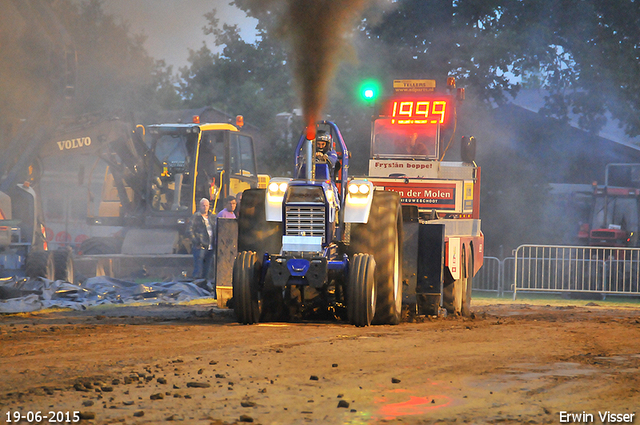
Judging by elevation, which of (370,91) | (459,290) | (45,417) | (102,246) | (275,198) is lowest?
(45,417)

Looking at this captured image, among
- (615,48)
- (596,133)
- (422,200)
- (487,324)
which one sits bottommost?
(487,324)

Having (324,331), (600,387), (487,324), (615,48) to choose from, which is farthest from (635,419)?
(615,48)

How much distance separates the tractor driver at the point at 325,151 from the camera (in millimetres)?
11016

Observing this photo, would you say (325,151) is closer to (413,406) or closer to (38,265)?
(413,406)

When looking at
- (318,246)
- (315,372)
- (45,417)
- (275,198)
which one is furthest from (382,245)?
(45,417)

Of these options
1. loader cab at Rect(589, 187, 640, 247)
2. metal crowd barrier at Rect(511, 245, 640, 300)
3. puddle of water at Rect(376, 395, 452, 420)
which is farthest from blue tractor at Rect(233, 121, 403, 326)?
loader cab at Rect(589, 187, 640, 247)

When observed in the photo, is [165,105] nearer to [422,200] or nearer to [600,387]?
[422,200]

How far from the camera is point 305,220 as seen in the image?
1033 cm

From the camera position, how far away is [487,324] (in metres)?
11.5

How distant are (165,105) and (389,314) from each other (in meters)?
52.9

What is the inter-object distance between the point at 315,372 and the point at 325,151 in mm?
4592

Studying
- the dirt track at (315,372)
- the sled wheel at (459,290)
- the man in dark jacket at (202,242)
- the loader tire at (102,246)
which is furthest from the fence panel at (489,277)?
the dirt track at (315,372)

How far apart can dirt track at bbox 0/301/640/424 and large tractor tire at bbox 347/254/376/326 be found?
0.68 ft

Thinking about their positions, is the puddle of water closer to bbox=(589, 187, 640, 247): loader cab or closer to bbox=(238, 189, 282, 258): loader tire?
bbox=(238, 189, 282, 258): loader tire
